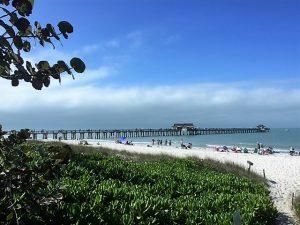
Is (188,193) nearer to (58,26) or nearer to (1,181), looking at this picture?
(1,181)

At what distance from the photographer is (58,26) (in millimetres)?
2143

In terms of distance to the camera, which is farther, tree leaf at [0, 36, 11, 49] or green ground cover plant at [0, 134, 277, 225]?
green ground cover plant at [0, 134, 277, 225]

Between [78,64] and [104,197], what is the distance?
5.48 meters

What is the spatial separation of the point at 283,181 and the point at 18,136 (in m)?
19.0

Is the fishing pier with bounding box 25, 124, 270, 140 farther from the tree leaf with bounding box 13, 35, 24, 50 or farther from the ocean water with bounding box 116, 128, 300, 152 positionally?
the tree leaf with bounding box 13, 35, 24, 50

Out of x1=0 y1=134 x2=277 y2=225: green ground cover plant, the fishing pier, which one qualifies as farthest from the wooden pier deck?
x1=0 y1=134 x2=277 y2=225: green ground cover plant

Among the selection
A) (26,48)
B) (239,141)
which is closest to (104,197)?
(26,48)

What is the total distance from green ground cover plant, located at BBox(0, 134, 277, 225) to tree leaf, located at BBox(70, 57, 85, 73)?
874mm

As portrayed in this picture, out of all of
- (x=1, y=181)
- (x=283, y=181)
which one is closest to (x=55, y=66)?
(x=1, y=181)

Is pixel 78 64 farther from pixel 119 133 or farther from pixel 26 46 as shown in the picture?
pixel 119 133

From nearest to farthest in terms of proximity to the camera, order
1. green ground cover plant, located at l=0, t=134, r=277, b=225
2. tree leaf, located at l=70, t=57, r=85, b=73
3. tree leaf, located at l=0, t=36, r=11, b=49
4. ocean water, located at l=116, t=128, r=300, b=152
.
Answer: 1. tree leaf, located at l=0, t=36, r=11, b=49
2. tree leaf, located at l=70, t=57, r=85, b=73
3. green ground cover plant, located at l=0, t=134, r=277, b=225
4. ocean water, located at l=116, t=128, r=300, b=152

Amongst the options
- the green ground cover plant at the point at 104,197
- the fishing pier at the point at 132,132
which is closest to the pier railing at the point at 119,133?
the fishing pier at the point at 132,132

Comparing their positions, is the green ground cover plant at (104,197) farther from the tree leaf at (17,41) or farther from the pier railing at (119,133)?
the pier railing at (119,133)

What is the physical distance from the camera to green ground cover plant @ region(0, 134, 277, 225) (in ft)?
11.0
